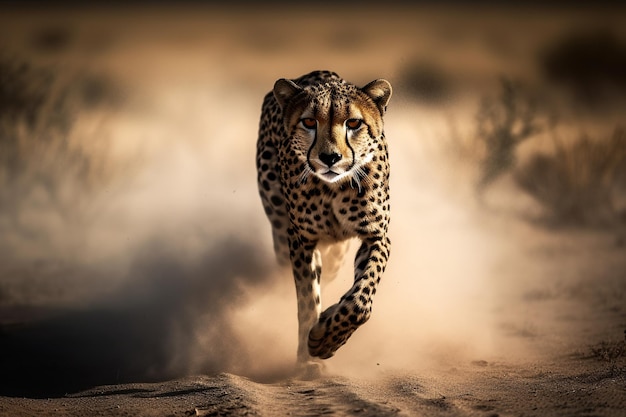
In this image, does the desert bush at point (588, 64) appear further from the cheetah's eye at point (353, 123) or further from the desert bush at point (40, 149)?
the cheetah's eye at point (353, 123)

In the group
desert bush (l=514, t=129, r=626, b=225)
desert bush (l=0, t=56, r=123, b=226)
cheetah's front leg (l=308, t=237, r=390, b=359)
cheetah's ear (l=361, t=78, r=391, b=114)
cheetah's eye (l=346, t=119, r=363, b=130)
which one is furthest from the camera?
desert bush (l=0, t=56, r=123, b=226)

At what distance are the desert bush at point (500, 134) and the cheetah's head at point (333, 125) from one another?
5903 mm

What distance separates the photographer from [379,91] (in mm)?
5730

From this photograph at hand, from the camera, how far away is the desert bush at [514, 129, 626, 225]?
→ 10.8m

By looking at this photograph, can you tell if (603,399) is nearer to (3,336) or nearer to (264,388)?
(264,388)

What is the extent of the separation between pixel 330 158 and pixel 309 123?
1.18 feet

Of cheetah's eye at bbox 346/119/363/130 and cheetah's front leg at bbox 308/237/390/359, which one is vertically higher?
cheetah's eye at bbox 346/119/363/130

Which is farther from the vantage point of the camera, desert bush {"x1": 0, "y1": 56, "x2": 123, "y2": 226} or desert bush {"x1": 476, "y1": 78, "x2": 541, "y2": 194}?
desert bush {"x1": 476, "y1": 78, "x2": 541, "y2": 194}

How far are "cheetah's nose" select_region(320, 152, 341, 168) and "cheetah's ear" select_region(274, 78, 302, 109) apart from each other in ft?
2.38

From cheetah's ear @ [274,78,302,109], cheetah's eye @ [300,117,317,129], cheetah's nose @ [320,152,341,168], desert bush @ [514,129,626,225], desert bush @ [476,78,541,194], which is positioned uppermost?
desert bush @ [476,78,541,194]

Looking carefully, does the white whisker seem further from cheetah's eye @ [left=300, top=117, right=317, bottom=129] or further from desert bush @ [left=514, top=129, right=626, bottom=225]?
desert bush @ [left=514, top=129, right=626, bottom=225]

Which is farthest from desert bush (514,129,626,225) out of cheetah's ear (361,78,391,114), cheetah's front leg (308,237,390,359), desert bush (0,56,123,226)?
cheetah's front leg (308,237,390,359)

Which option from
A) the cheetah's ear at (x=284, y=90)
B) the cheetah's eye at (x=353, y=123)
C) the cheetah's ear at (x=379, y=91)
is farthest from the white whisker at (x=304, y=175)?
the cheetah's ear at (x=379, y=91)

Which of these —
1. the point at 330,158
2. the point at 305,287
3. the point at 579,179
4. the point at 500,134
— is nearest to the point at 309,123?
the point at 330,158
